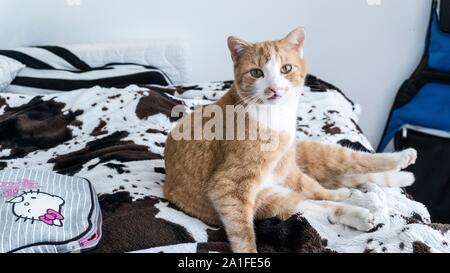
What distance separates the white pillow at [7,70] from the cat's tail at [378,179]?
1403mm

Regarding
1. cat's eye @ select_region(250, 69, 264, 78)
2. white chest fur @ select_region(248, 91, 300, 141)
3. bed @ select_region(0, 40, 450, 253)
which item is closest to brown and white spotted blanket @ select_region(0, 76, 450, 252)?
bed @ select_region(0, 40, 450, 253)

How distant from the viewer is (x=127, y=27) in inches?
84.0

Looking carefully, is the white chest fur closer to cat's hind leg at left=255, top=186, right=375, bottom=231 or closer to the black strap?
cat's hind leg at left=255, top=186, right=375, bottom=231

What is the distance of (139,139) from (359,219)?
802 millimetres

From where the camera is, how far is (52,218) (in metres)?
0.95

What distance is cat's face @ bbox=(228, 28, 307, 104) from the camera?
1053 mm

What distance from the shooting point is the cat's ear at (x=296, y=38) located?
1.12 meters

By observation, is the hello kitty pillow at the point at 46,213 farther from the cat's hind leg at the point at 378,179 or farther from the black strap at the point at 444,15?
the black strap at the point at 444,15

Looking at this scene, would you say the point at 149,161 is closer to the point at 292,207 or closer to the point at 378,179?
the point at 292,207

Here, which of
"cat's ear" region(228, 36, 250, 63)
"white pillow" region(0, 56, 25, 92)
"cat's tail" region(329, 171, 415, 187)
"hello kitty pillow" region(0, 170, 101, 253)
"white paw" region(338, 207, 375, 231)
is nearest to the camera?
"hello kitty pillow" region(0, 170, 101, 253)

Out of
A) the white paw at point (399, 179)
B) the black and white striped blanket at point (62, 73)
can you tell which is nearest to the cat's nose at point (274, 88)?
the white paw at point (399, 179)

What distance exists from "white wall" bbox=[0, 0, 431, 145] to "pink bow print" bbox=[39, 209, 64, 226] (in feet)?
4.43

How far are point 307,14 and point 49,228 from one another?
1610mm
